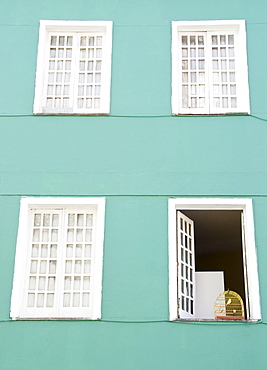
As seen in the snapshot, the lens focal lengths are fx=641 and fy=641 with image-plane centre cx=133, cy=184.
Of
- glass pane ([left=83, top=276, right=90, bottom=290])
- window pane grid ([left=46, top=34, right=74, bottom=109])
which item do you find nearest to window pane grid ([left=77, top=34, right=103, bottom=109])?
window pane grid ([left=46, top=34, right=74, bottom=109])

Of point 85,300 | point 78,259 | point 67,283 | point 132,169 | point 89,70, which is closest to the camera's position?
point 85,300

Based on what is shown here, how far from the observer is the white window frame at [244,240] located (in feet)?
33.4

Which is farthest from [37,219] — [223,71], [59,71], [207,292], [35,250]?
[223,71]

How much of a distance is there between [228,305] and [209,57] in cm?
457

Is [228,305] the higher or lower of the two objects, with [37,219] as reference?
lower

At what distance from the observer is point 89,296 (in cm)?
1051

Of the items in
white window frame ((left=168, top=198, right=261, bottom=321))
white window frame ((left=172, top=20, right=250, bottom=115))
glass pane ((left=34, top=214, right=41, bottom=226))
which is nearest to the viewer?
white window frame ((left=168, top=198, right=261, bottom=321))

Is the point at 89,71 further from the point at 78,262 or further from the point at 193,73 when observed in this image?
the point at 78,262

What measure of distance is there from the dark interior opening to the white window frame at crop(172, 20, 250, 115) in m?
1.92

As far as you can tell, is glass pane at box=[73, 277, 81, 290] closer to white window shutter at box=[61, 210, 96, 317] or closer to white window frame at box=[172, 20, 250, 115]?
white window shutter at box=[61, 210, 96, 317]

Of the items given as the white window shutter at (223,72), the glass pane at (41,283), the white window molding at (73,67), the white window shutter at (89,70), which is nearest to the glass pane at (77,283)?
the glass pane at (41,283)

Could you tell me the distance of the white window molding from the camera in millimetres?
11742

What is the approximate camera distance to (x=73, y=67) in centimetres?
1200

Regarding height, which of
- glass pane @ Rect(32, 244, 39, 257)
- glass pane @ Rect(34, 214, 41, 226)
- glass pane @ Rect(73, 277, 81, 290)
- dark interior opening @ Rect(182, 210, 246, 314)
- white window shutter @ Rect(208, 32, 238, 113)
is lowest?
glass pane @ Rect(73, 277, 81, 290)
